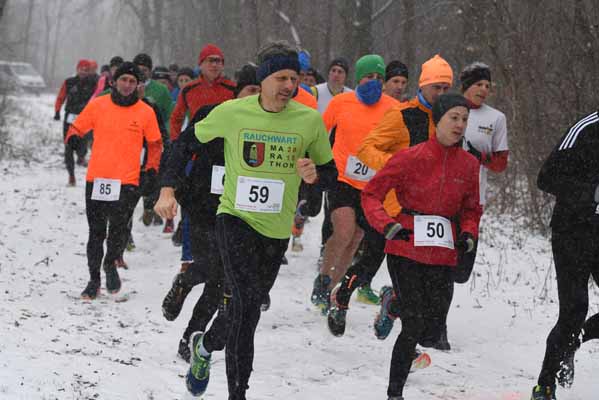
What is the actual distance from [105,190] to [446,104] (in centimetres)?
366

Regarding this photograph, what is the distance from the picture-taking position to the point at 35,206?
12562 mm

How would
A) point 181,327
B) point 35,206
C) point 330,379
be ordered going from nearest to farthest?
point 330,379
point 181,327
point 35,206

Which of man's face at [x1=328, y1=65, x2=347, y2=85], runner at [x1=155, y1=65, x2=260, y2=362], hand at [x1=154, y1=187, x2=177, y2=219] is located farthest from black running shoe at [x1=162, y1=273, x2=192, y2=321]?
man's face at [x1=328, y1=65, x2=347, y2=85]

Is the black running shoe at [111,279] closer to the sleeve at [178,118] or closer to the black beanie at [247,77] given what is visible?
the sleeve at [178,118]

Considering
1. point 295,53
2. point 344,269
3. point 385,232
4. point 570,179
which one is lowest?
→ point 344,269

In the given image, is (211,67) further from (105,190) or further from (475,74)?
(475,74)

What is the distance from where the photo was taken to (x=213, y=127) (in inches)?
194

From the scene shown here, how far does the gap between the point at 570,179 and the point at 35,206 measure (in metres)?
9.40

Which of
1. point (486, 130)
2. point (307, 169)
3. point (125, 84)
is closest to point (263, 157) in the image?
point (307, 169)

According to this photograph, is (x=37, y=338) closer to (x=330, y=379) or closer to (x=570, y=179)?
(x=330, y=379)

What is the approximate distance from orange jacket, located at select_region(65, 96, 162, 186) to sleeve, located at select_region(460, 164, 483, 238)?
11.8ft

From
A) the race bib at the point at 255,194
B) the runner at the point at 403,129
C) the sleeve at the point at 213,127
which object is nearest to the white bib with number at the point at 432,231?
the race bib at the point at 255,194

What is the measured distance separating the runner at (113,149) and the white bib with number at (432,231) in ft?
11.5

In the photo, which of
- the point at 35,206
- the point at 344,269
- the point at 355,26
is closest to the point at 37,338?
the point at 344,269
